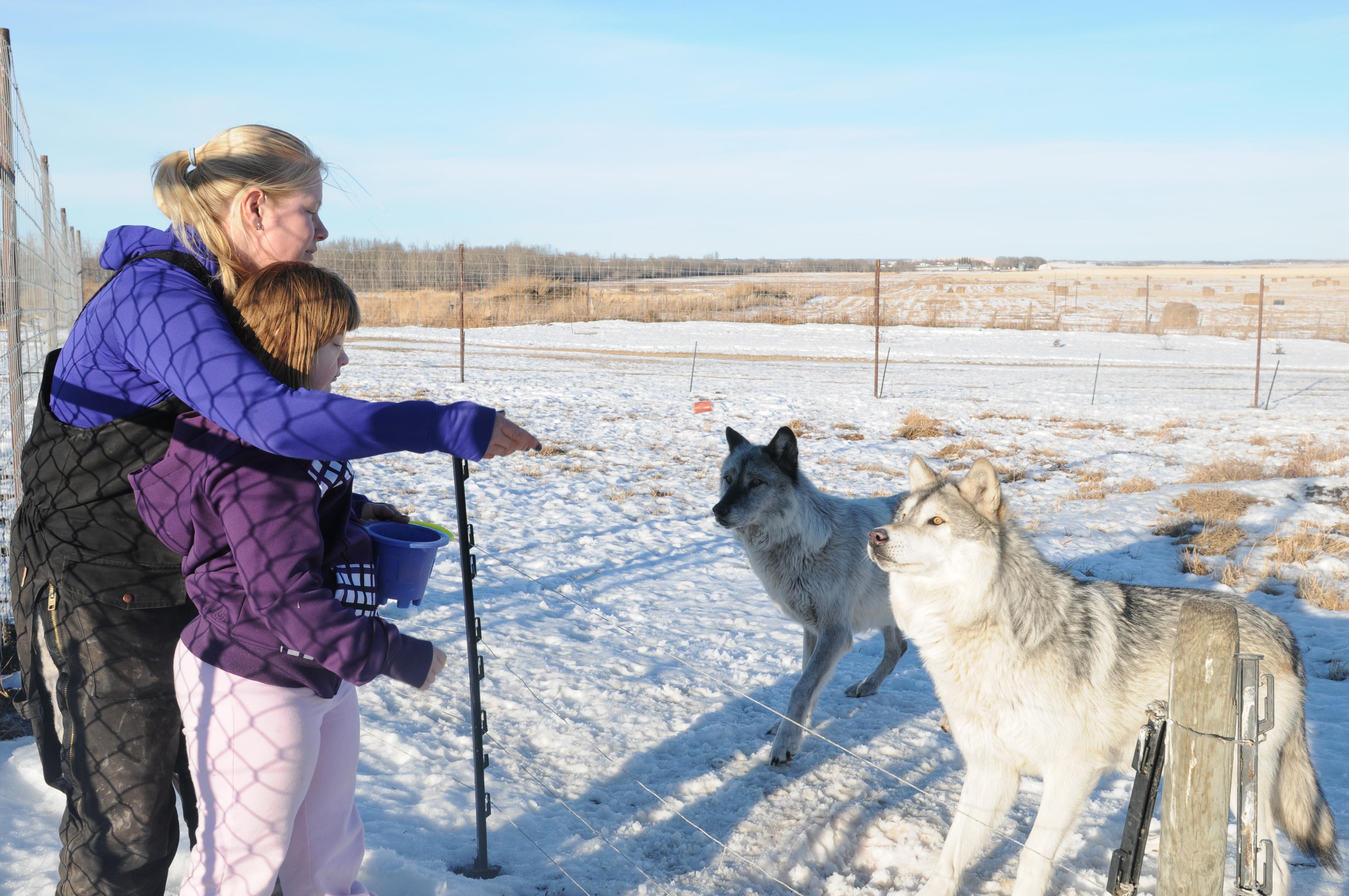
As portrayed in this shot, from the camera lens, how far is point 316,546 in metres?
1.68

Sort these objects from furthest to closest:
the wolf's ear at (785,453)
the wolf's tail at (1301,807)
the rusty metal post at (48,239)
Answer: the rusty metal post at (48,239), the wolf's ear at (785,453), the wolf's tail at (1301,807)

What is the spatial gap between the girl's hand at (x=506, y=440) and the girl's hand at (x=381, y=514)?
2.14 feet

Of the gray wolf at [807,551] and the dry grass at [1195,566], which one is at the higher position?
the gray wolf at [807,551]

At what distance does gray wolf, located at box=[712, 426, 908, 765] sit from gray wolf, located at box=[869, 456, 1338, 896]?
1.41 meters

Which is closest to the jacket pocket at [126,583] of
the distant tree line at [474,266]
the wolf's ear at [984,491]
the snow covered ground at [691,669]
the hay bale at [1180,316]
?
the snow covered ground at [691,669]

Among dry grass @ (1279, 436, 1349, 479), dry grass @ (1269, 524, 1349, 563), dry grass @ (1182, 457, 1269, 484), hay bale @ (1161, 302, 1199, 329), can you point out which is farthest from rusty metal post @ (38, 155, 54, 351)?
hay bale @ (1161, 302, 1199, 329)

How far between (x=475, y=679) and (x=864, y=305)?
38235 millimetres

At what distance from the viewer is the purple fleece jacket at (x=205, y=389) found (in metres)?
1.50

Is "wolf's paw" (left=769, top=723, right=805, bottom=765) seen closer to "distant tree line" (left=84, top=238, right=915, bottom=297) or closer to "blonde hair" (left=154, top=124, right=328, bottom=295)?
"blonde hair" (left=154, top=124, right=328, bottom=295)

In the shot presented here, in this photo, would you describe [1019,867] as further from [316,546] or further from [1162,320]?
[1162,320]

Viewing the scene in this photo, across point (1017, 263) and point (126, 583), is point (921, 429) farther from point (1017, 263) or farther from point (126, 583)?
point (1017, 263)

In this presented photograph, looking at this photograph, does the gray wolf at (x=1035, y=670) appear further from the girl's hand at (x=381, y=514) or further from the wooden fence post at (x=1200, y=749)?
the girl's hand at (x=381, y=514)

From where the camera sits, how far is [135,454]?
169 centimetres

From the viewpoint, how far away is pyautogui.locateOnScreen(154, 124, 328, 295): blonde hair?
1747 millimetres
